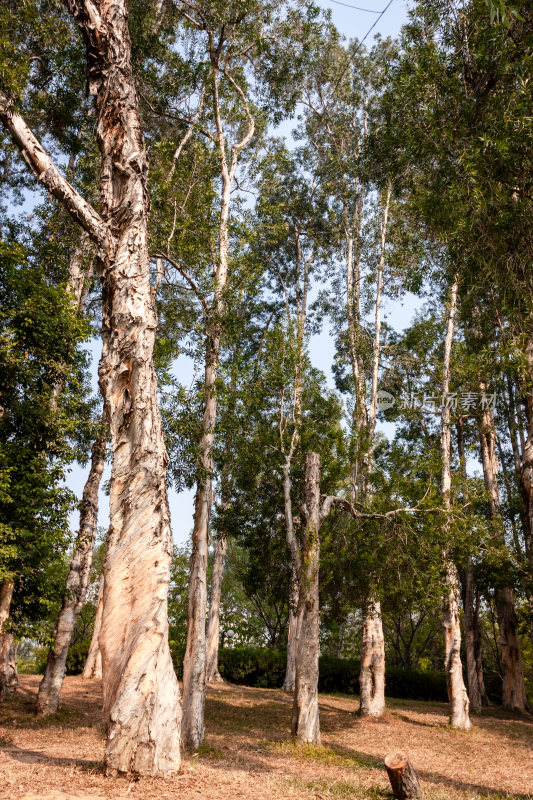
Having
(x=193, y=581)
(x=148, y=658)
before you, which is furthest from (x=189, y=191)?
(x=148, y=658)

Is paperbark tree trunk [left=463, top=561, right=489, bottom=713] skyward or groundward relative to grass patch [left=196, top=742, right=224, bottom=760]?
skyward

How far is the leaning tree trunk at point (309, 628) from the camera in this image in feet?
32.4

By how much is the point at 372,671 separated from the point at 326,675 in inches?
284

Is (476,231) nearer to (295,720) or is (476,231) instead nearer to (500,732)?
(295,720)

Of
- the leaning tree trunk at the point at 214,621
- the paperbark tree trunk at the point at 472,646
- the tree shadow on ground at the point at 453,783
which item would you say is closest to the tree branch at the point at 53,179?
the tree shadow on ground at the point at 453,783

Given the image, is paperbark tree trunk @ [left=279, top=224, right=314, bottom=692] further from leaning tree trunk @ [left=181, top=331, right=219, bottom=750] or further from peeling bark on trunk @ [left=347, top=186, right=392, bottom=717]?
leaning tree trunk @ [left=181, top=331, right=219, bottom=750]

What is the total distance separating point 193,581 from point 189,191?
7.99m

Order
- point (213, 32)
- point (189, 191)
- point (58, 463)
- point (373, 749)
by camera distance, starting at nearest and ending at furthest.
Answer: point (58, 463)
point (373, 749)
point (189, 191)
point (213, 32)

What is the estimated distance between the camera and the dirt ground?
486 cm

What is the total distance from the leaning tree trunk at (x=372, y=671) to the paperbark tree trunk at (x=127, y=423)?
10841mm

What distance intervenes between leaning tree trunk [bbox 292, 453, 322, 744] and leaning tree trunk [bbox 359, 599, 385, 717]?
5113mm

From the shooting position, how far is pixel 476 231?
8250 millimetres

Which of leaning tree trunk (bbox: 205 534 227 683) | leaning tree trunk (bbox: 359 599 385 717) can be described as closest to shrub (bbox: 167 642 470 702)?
leaning tree trunk (bbox: 205 534 227 683)

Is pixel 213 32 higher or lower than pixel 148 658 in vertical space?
higher
